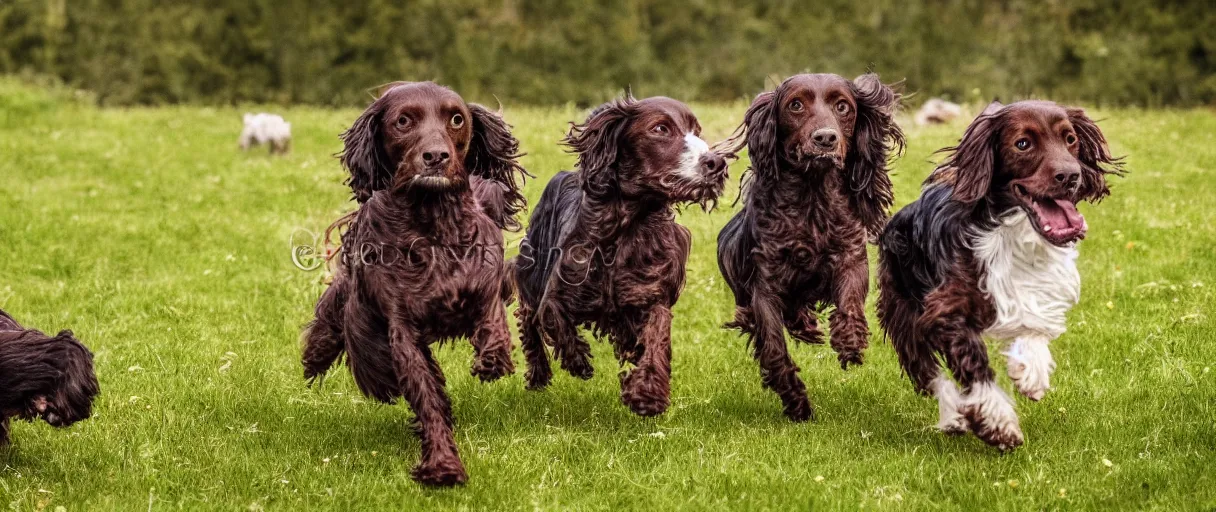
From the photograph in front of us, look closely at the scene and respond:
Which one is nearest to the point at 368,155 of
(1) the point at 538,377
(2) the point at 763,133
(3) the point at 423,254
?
(3) the point at 423,254

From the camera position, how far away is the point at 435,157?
5.83 m

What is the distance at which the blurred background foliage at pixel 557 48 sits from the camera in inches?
751

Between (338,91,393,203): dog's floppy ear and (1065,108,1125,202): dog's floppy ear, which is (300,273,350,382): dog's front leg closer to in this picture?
(338,91,393,203): dog's floppy ear

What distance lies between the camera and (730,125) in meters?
14.8

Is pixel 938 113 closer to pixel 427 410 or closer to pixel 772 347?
pixel 772 347

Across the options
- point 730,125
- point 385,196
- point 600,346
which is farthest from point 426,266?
point 730,125

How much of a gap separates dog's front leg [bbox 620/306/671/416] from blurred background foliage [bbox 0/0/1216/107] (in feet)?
42.5

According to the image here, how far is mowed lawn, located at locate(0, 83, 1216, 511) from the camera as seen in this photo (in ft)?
19.8

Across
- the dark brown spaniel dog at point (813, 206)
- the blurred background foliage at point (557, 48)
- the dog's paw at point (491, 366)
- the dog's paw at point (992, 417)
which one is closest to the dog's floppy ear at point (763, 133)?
the dark brown spaniel dog at point (813, 206)

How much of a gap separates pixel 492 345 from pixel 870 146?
206 cm

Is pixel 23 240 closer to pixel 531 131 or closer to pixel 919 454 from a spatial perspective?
pixel 531 131

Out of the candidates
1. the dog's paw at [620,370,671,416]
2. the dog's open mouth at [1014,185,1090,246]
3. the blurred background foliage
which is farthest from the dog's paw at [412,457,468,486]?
the blurred background foliage

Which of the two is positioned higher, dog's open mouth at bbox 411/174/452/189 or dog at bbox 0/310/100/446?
dog's open mouth at bbox 411/174/452/189

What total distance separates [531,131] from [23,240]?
18.9ft
